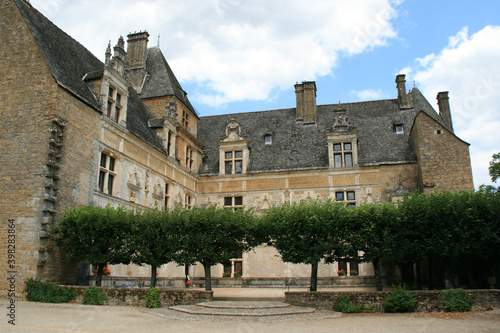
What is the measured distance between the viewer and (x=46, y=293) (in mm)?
12945

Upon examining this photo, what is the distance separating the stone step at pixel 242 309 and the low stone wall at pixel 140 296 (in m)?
0.51

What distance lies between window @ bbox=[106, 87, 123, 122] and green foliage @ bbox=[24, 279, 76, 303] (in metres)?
7.80

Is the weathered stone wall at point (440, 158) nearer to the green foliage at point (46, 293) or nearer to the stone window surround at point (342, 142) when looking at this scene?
the stone window surround at point (342, 142)

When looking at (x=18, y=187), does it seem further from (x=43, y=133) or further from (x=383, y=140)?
(x=383, y=140)

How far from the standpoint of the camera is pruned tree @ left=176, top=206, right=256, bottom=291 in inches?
573

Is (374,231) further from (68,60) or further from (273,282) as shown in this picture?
(68,60)

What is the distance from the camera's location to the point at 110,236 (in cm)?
1446

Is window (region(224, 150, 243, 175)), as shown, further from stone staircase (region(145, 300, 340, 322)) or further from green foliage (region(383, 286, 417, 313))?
green foliage (region(383, 286, 417, 313))

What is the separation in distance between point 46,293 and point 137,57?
57.3 feet

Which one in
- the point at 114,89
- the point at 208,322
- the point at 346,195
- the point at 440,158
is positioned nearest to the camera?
the point at 208,322

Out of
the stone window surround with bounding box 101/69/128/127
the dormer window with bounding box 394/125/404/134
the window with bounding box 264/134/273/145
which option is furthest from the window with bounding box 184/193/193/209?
the dormer window with bounding box 394/125/404/134

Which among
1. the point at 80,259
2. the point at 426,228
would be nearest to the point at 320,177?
the point at 426,228

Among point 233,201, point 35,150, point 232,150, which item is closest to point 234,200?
point 233,201

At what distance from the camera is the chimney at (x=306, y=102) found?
91.8 feet
